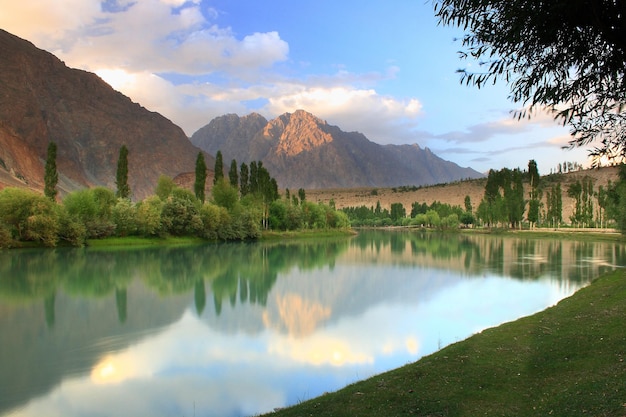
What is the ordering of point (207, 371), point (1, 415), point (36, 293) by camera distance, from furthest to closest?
A: point (36, 293) → point (207, 371) → point (1, 415)

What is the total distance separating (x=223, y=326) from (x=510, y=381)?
12563 mm

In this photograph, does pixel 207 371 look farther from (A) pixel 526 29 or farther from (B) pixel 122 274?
(B) pixel 122 274

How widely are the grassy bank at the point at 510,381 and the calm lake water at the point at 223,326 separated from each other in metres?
2.39

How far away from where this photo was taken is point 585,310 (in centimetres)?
1622

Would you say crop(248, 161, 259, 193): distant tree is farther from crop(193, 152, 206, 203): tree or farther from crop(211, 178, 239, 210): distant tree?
crop(193, 152, 206, 203): tree

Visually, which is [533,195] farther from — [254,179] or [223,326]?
[223,326]

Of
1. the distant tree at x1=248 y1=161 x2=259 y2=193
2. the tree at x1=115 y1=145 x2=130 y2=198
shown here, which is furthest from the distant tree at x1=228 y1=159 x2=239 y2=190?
the tree at x1=115 y1=145 x2=130 y2=198

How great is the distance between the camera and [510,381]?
9406mm

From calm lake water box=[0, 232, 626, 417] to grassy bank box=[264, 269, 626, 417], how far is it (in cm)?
239

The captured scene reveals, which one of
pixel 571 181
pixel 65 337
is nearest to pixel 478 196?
pixel 571 181

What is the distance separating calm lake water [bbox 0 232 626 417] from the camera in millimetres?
11891

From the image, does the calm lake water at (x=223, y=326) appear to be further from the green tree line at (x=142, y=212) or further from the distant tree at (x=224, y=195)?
the distant tree at (x=224, y=195)

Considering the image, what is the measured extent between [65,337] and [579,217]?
322ft

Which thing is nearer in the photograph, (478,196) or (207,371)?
(207,371)
